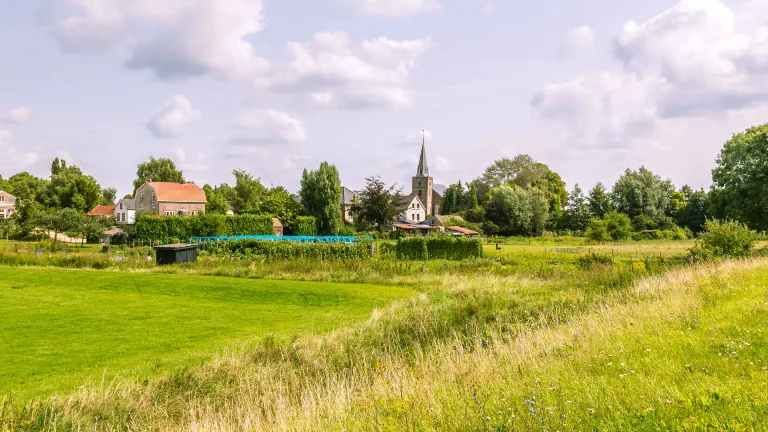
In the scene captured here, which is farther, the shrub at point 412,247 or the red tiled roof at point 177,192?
the red tiled roof at point 177,192

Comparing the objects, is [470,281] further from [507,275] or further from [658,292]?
[658,292]

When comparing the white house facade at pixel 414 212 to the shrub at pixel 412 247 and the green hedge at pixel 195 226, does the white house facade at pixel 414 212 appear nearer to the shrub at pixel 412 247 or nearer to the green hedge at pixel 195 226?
the green hedge at pixel 195 226

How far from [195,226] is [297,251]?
2246cm

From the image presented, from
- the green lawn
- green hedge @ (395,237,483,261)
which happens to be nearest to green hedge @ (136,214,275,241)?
green hedge @ (395,237,483,261)

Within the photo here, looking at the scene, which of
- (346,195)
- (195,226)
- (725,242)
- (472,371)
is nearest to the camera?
(472,371)

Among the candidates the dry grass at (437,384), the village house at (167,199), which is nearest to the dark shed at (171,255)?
the dry grass at (437,384)

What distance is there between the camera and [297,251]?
1441 inches

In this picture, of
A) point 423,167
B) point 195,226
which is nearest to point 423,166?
point 423,167

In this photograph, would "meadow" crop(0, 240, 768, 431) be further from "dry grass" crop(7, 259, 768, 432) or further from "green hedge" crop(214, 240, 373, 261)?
"green hedge" crop(214, 240, 373, 261)

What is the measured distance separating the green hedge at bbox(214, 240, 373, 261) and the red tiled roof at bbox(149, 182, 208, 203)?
41.2m

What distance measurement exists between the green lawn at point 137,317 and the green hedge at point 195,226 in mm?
23681

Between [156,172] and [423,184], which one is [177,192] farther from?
[423,184]

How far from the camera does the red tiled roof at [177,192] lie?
2992 inches

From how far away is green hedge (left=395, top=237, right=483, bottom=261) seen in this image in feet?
131
